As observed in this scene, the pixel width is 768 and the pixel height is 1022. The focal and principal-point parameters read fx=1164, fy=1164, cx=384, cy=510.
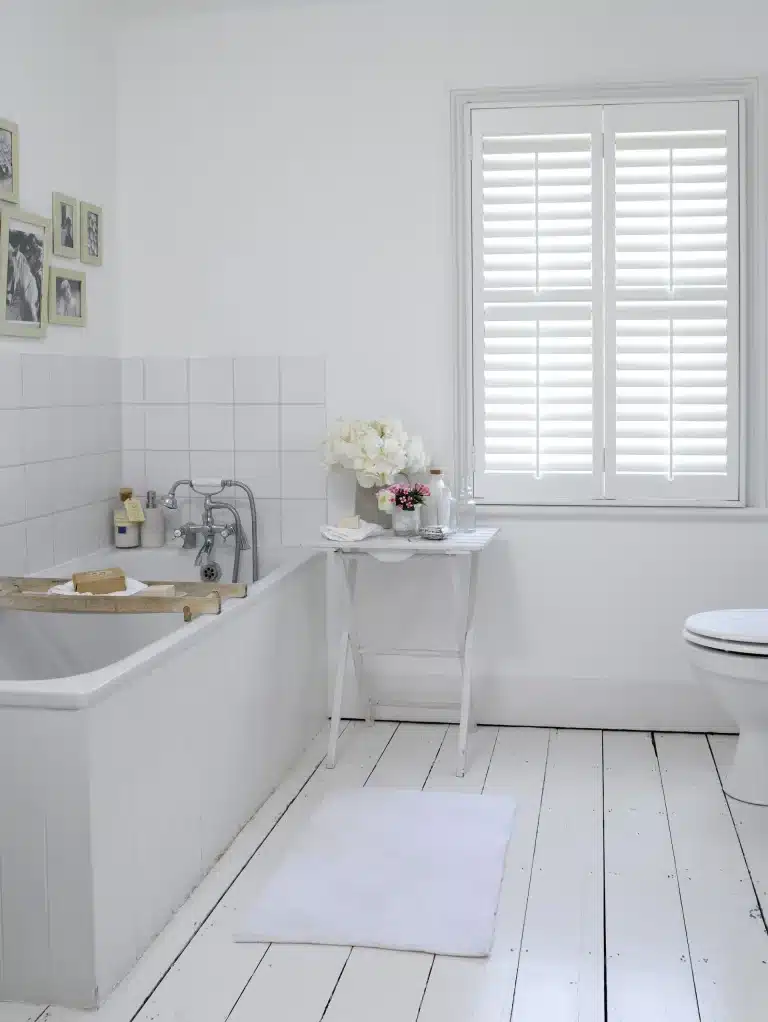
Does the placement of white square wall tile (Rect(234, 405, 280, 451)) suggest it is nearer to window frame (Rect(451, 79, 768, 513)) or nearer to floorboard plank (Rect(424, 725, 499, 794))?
window frame (Rect(451, 79, 768, 513))

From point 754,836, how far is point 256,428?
2.08 m

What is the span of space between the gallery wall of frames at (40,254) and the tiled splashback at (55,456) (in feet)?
0.41

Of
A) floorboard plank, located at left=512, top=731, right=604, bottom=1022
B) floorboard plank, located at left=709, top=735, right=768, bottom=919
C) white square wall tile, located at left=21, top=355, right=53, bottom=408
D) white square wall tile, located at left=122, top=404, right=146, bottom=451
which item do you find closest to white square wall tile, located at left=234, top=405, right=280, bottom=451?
white square wall tile, located at left=122, top=404, right=146, bottom=451

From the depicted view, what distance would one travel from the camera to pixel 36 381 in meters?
3.45

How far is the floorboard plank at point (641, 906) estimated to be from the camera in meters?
2.21

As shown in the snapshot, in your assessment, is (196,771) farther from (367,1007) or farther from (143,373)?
(143,373)

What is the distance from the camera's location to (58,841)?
2193 millimetres

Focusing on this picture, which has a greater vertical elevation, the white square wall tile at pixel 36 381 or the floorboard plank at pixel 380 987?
the white square wall tile at pixel 36 381

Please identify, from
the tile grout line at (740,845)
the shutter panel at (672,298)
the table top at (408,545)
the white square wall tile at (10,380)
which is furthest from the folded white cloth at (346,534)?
the tile grout line at (740,845)

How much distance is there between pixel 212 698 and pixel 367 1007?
0.93m

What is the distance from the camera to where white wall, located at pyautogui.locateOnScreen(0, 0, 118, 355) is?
132 inches

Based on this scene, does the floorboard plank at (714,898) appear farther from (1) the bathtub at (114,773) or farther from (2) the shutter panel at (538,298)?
(1) the bathtub at (114,773)

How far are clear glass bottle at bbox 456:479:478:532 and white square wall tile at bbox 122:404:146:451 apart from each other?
1.14m

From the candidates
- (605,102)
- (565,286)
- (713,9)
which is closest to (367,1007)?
(565,286)
